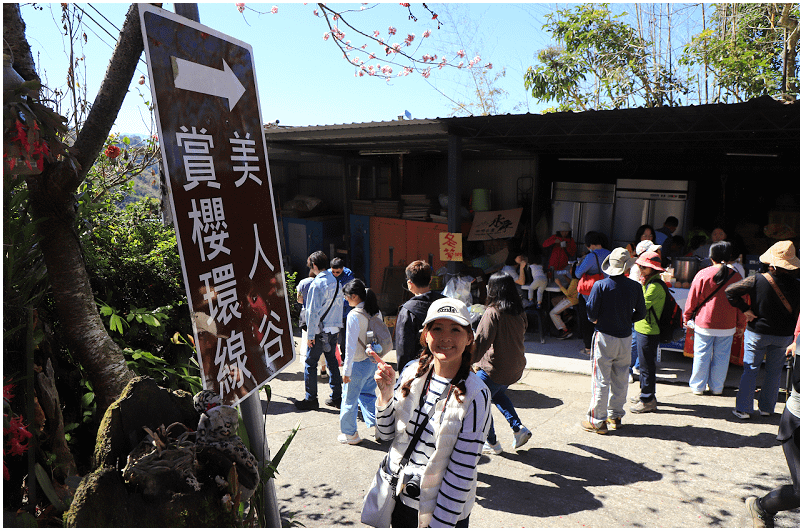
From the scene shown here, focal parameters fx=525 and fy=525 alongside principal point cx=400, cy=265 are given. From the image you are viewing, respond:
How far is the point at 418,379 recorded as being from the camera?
105 inches

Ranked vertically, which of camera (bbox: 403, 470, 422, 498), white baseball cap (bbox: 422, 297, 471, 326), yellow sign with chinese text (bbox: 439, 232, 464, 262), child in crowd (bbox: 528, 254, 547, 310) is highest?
white baseball cap (bbox: 422, 297, 471, 326)

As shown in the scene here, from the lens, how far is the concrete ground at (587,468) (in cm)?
418

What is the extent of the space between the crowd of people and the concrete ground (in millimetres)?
237

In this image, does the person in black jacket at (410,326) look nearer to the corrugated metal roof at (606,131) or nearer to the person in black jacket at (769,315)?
the person in black jacket at (769,315)

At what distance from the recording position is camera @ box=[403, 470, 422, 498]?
2.51 m

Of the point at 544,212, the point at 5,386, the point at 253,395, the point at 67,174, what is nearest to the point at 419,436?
the point at 253,395

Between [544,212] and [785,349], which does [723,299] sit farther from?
[544,212]

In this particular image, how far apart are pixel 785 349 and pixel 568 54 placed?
11.4 meters

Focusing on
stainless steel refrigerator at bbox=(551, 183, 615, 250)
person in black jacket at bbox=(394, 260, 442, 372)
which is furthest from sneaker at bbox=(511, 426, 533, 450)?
stainless steel refrigerator at bbox=(551, 183, 615, 250)

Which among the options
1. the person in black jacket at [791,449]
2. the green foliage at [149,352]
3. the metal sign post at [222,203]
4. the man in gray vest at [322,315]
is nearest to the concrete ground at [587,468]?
the person in black jacket at [791,449]

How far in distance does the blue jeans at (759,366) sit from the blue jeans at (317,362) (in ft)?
15.0

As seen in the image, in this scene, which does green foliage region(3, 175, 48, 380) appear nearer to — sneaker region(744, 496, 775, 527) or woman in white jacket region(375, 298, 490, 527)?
woman in white jacket region(375, 298, 490, 527)

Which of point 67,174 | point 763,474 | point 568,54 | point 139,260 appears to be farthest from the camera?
point 568,54

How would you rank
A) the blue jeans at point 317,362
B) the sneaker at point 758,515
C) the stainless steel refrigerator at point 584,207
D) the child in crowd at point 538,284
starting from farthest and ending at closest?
the stainless steel refrigerator at point 584,207 → the child in crowd at point 538,284 → the blue jeans at point 317,362 → the sneaker at point 758,515
